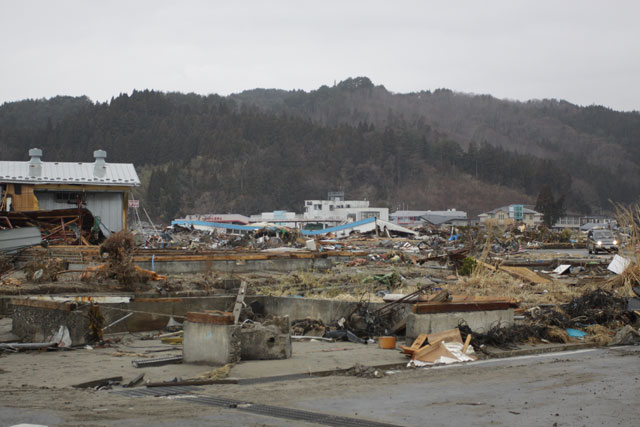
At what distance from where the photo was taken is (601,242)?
40.1 metres

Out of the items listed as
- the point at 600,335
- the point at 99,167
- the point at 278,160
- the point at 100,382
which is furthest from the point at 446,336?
the point at 278,160

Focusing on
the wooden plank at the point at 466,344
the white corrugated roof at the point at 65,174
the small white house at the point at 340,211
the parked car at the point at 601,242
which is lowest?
the small white house at the point at 340,211

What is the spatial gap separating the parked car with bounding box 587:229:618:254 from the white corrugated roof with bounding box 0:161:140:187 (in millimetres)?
25908

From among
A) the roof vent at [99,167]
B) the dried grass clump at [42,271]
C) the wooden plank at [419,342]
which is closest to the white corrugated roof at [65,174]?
the roof vent at [99,167]

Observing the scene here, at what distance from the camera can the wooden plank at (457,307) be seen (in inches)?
489

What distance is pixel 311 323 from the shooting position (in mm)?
14742

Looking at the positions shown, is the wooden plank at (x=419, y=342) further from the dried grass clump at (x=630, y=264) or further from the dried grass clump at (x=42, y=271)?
the dried grass clump at (x=42, y=271)

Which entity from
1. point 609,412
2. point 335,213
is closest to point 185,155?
point 335,213

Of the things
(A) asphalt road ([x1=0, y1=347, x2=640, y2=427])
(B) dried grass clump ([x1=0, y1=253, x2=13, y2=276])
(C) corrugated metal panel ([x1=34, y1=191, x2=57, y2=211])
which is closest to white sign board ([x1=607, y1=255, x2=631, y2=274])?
(A) asphalt road ([x1=0, y1=347, x2=640, y2=427])

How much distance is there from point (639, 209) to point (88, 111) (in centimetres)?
17445

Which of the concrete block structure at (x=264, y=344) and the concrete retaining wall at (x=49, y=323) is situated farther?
the concrete retaining wall at (x=49, y=323)

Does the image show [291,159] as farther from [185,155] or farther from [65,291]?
[65,291]

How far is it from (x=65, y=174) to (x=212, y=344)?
26010mm

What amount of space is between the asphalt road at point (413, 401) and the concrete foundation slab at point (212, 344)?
1529 millimetres
